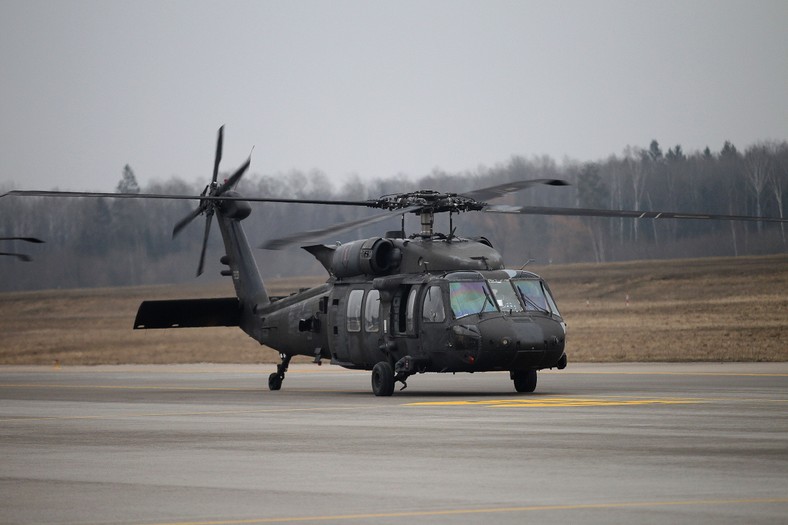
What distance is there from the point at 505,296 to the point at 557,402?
125 inches

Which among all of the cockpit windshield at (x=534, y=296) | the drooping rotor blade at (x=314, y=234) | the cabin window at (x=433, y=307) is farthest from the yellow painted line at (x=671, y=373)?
the drooping rotor blade at (x=314, y=234)

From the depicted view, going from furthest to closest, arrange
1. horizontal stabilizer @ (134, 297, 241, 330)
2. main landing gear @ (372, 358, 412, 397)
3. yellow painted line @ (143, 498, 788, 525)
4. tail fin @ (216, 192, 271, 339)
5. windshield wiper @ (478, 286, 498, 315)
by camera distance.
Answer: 1. tail fin @ (216, 192, 271, 339)
2. horizontal stabilizer @ (134, 297, 241, 330)
3. main landing gear @ (372, 358, 412, 397)
4. windshield wiper @ (478, 286, 498, 315)
5. yellow painted line @ (143, 498, 788, 525)

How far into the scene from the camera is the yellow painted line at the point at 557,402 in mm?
23328

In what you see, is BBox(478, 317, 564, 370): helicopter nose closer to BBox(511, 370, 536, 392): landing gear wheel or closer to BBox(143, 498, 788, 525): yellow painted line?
BBox(511, 370, 536, 392): landing gear wheel

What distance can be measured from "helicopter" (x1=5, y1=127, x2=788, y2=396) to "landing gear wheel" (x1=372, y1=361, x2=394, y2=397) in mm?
26

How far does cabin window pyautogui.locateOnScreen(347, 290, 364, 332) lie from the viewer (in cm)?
2930

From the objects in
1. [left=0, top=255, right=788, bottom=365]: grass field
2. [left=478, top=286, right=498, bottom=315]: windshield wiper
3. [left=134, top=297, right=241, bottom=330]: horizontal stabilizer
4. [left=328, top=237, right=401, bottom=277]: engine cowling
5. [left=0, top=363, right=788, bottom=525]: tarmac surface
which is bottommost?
[left=0, top=255, right=788, bottom=365]: grass field

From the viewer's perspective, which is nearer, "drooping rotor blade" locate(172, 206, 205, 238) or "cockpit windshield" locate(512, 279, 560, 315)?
"cockpit windshield" locate(512, 279, 560, 315)

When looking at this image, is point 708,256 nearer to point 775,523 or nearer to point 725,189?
point 725,189

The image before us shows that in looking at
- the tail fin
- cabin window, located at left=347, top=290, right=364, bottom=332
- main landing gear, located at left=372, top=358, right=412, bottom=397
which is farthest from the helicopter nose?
the tail fin

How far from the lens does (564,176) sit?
313 feet

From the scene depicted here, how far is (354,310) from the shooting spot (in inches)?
1159

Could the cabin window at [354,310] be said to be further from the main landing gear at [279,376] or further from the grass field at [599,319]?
the grass field at [599,319]

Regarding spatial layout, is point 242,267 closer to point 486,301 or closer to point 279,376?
point 279,376
